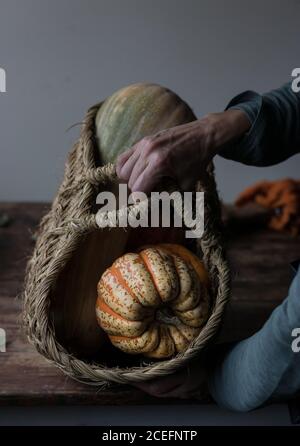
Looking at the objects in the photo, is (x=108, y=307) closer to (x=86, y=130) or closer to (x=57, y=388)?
(x=57, y=388)

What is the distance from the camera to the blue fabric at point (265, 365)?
941 millimetres

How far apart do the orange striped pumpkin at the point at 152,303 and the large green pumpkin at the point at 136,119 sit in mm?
224

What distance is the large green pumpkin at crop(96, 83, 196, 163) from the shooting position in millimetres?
1208

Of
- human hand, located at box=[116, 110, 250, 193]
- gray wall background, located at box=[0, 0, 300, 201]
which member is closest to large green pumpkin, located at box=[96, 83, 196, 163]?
human hand, located at box=[116, 110, 250, 193]

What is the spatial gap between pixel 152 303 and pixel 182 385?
17 cm

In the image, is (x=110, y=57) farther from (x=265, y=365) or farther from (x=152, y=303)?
(x=265, y=365)

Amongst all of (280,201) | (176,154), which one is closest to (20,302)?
(176,154)

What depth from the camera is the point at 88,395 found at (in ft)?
3.75

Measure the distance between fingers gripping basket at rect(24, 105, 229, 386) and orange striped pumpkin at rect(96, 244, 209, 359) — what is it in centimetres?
3

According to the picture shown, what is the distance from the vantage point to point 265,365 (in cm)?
98

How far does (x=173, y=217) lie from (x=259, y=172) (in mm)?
1143

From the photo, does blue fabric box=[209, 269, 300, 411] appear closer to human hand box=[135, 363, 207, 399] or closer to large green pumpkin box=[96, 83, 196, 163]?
human hand box=[135, 363, 207, 399]

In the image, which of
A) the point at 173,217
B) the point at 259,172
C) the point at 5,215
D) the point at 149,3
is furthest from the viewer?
the point at 259,172
